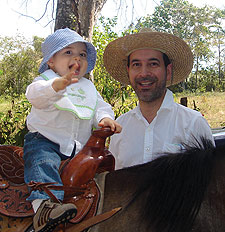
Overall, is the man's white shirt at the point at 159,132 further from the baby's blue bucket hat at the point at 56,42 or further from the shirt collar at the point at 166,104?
the baby's blue bucket hat at the point at 56,42

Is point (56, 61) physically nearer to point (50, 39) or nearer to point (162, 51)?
point (50, 39)

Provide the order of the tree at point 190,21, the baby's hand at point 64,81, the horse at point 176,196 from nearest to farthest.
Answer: the horse at point 176,196 → the baby's hand at point 64,81 → the tree at point 190,21

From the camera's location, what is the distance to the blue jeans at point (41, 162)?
161 cm

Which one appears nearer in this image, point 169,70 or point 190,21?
point 169,70

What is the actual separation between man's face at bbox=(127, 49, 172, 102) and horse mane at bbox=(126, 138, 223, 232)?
30.8 inches

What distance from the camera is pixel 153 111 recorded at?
7.70 feet

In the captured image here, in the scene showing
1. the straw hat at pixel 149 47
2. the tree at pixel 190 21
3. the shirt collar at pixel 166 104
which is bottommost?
the shirt collar at pixel 166 104

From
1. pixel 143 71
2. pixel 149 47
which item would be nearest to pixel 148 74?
pixel 143 71

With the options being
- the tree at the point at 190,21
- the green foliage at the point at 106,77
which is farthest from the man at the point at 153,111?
the tree at the point at 190,21

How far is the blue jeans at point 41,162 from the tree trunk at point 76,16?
8.75 feet

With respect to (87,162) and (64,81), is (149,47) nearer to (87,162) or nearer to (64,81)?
(64,81)

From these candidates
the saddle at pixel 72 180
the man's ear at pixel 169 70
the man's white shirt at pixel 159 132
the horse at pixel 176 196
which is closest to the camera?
the horse at pixel 176 196

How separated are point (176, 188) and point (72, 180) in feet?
1.94

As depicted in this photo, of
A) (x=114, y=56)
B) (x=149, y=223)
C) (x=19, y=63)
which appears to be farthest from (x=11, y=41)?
(x=149, y=223)
